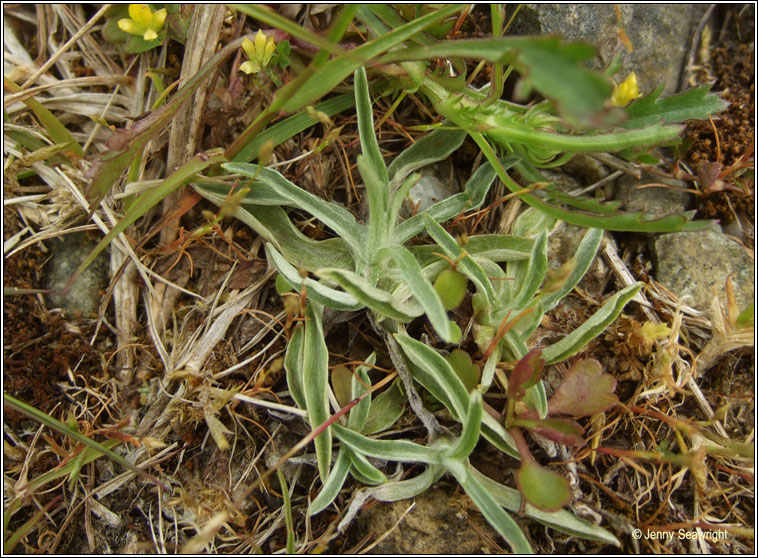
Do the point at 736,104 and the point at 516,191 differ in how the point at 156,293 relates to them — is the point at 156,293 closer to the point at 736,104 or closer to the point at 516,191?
the point at 516,191

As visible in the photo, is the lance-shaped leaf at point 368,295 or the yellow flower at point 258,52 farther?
the yellow flower at point 258,52

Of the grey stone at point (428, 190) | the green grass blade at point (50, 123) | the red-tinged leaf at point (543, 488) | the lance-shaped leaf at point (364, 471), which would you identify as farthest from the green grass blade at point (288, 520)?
the green grass blade at point (50, 123)

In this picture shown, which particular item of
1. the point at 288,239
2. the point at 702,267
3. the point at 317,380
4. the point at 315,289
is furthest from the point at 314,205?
the point at 702,267

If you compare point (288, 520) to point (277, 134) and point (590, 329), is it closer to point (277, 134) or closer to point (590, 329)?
point (590, 329)

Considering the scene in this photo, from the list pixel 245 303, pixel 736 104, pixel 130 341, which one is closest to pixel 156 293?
pixel 130 341

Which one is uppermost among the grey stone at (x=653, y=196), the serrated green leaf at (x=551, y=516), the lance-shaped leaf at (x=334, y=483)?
the grey stone at (x=653, y=196)

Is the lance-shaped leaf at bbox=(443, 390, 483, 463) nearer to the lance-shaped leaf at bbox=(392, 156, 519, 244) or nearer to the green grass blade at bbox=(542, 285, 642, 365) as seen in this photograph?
the green grass blade at bbox=(542, 285, 642, 365)

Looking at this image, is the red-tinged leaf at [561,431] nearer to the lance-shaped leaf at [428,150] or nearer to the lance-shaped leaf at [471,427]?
Result: the lance-shaped leaf at [471,427]
